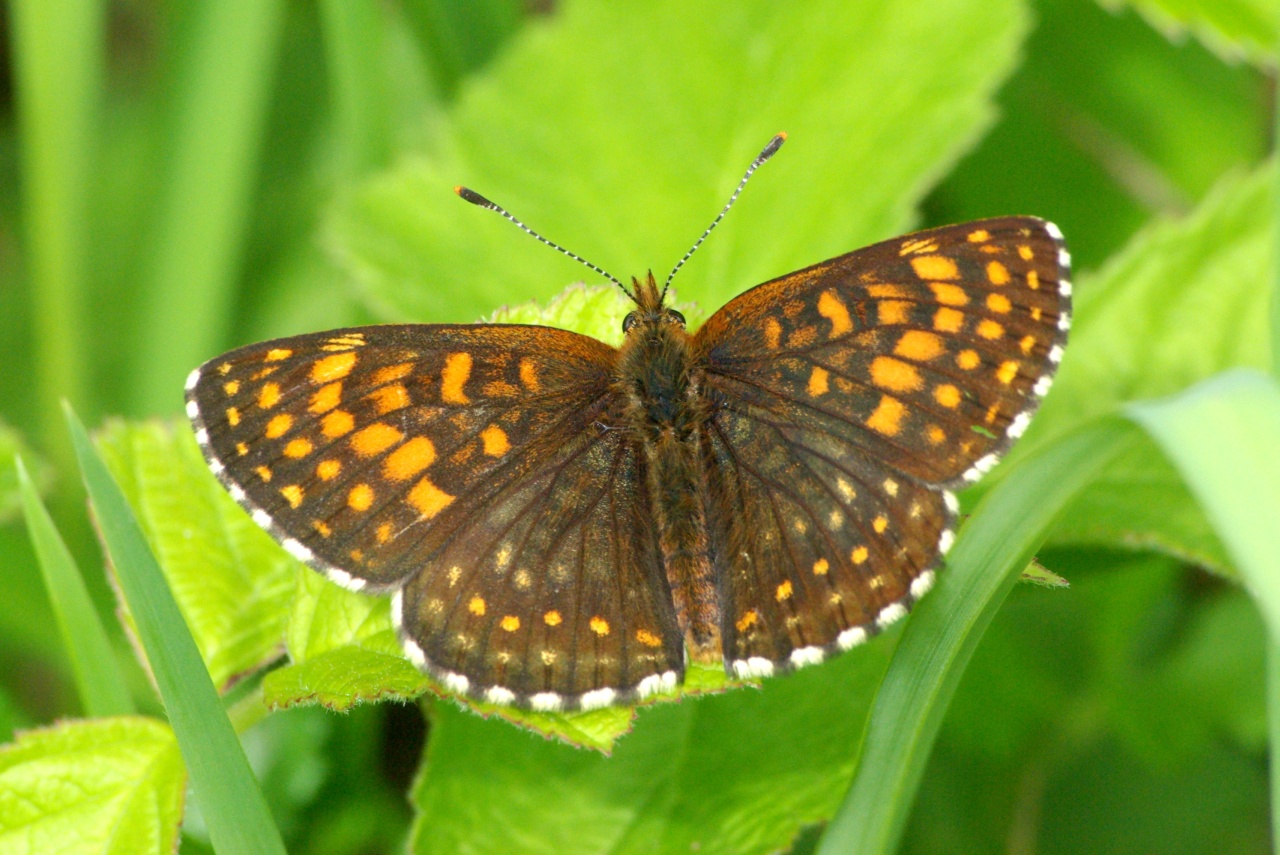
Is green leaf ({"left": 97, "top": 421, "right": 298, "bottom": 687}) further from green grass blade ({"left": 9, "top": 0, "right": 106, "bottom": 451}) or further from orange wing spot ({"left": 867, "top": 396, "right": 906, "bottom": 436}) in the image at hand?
green grass blade ({"left": 9, "top": 0, "right": 106, "bottom": 451})

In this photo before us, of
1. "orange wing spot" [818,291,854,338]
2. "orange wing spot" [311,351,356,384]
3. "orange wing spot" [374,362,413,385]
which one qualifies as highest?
"orange wing spot" [818,291,854,338]

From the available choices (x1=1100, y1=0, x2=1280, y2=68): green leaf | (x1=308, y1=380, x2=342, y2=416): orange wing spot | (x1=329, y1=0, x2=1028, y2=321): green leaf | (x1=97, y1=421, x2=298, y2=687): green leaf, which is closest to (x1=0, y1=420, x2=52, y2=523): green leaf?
(x1=97, y1=421, x2=298, y2=687): green leaf

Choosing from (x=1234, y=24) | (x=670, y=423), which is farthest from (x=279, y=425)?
(x=1234, y=24)

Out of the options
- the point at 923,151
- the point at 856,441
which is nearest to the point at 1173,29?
the point at 923,151

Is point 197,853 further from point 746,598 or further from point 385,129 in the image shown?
point 385,129

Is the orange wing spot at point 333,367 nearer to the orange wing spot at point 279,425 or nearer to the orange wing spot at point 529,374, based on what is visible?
the orange wing spot at point 279,425

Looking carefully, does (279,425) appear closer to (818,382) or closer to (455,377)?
(455,377)
